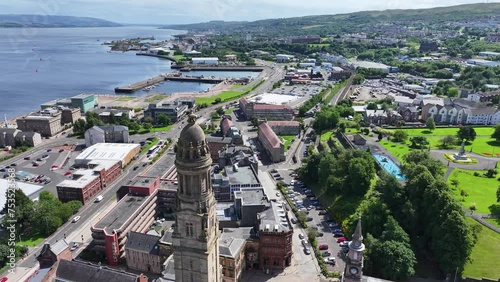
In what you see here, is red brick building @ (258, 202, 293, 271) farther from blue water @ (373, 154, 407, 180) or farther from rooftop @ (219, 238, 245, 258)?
blue water @ (373, 154, 407, 180)

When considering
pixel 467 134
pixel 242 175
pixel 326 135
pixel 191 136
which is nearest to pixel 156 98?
pixel 326 135

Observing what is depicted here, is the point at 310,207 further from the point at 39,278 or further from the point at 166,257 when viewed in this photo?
the point at 39,278

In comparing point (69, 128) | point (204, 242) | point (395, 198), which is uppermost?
point (204, 242)

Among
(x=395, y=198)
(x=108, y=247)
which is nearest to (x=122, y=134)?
(x=108, y=247)

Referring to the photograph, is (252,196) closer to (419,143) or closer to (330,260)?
(330,260)

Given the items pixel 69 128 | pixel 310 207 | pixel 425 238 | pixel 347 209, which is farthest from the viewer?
pixel 69 128

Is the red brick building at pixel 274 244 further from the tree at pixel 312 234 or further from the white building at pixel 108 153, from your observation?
the white building at pixel 108 153

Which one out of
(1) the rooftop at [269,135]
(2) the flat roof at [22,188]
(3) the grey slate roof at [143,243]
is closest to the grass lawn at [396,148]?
(1) the rooftop at [269,135]

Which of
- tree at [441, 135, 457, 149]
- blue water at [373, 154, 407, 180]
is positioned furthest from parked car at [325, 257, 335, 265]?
tree at [441, 135, 457, 149]
